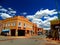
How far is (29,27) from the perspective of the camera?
63.9 m

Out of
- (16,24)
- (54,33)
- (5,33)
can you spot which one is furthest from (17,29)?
(54,33)

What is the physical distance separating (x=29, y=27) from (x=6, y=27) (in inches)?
447

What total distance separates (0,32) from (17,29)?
27.6 feet

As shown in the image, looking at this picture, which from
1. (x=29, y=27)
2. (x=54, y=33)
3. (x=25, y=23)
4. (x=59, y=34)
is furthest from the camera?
(x=29, y=27)

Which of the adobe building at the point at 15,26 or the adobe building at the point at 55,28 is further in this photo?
the adobe building at the point at 15,26

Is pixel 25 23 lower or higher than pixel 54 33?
higher

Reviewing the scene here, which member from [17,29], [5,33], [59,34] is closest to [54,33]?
[59,34]

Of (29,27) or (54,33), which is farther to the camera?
(29,27)

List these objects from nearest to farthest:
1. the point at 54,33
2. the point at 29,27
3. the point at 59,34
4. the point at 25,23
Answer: the point at 59,34, the point at 54,33, the point at 25,23, the point at 29,27

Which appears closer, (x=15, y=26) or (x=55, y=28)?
(x=55, y=28)

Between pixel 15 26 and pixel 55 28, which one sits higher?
pixel 15 26

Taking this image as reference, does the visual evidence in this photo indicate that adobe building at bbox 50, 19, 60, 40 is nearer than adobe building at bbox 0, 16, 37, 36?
Yes

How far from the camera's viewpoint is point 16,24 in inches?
2185

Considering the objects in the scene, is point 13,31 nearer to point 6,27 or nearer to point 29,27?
point 6,27
